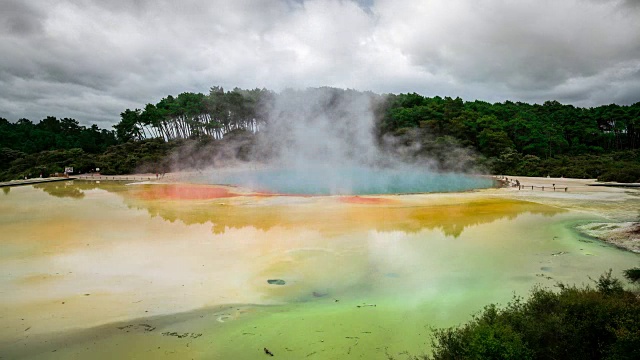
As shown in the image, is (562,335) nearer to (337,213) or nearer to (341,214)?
(341,214)

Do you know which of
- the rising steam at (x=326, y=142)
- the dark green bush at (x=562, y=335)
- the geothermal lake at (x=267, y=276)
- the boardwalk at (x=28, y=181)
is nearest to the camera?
the dark green bush at (x=562, y=335)

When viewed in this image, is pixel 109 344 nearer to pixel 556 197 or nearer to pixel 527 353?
pixel 527 353

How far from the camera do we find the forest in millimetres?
36812

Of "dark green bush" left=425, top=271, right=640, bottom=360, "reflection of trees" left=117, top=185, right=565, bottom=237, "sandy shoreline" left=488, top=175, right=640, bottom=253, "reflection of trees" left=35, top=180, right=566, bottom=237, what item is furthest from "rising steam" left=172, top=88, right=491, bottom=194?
"dark green bush" left=425, top=271, right=640, bottom=360

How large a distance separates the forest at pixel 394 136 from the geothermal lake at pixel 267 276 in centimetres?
2492

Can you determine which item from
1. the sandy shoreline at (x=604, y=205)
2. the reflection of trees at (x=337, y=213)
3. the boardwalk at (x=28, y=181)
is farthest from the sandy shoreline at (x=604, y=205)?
the boardwalk at (x=28, y=181)

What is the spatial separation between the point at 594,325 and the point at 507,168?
1409 inches

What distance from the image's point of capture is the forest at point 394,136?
36.8m

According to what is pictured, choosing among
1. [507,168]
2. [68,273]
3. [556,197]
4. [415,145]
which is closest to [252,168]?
[415,145]

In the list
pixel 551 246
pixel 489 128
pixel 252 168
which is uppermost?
pixel 489 128

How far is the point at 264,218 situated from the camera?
1384 cm

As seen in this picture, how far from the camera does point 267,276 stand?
306 inches

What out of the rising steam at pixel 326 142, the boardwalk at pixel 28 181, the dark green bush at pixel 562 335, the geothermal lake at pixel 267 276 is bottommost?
the geothermal lake at pixel 267 276

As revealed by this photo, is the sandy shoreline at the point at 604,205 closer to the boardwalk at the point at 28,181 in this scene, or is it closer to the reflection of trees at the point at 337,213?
the reflection of trees at the point at 337,213
